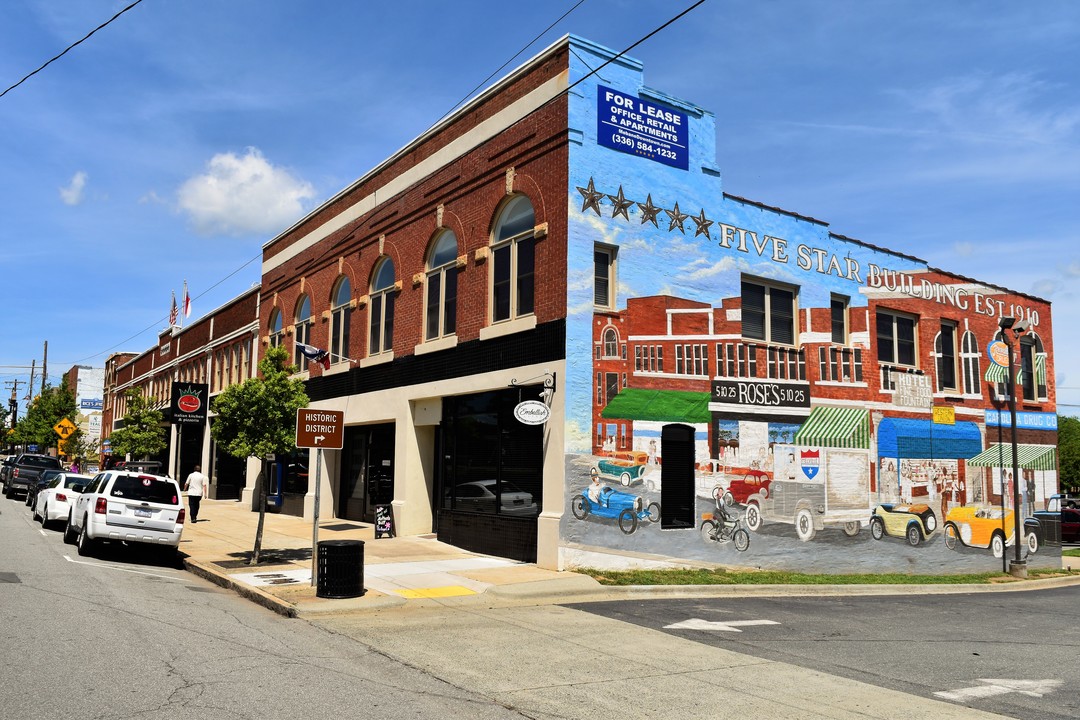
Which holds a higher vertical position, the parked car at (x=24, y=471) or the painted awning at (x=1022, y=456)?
the painted awning at (x=1022, y=456)

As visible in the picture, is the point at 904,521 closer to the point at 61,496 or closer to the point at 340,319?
the point at 340,319

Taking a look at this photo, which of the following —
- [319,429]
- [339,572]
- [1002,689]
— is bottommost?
[1002,689]

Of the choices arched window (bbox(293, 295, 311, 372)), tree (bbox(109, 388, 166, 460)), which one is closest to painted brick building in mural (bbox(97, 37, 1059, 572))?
arched window (bbox(293, 295, 311, 372))

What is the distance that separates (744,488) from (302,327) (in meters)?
16.9

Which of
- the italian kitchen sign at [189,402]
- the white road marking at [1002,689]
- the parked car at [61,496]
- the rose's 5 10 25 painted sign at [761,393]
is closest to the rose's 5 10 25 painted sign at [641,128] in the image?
the rose's 5 10 25 painted sign at [761,393]

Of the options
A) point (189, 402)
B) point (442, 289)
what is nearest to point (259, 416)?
point (442, 289)

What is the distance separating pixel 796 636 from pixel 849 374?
1203 cm

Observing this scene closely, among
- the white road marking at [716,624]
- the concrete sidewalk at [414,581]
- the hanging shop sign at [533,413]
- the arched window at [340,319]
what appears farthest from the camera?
the arched window at [340,319]

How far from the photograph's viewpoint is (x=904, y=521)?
22906 mm

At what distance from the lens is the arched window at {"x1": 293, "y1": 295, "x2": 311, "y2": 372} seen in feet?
95.2

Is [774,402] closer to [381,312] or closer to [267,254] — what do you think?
[381,312]

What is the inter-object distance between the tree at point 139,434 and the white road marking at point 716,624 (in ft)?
110

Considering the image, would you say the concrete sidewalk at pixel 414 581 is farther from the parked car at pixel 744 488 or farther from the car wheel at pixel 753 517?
the parked car at pixel 744 488

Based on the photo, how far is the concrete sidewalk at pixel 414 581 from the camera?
1296 cm
